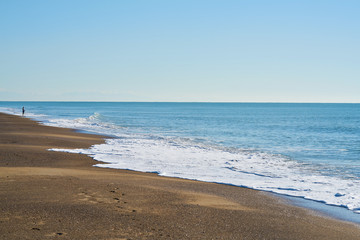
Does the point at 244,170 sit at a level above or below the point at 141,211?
below

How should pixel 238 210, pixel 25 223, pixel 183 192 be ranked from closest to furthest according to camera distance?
pixel 25 223 < pixel 238 210 < pixel 183 192

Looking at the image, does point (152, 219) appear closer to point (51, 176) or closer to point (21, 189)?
point (21, 189)

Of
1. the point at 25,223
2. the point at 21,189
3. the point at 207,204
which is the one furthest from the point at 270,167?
the point at 25,223

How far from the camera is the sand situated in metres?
6.64

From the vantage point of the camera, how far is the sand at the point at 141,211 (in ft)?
21.8

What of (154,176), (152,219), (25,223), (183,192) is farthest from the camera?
(154,176)

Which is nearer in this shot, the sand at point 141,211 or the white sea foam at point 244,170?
the sand at point 141,211

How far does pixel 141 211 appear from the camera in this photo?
7879 millimetres

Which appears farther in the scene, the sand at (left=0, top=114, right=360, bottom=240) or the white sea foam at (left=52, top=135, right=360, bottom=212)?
the white sea foam at (left=52, top=135, right=360, bottom=212)

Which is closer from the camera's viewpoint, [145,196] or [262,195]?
[145,196]

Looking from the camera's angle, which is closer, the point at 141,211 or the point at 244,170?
the point at 141,211

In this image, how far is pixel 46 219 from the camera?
6945mm

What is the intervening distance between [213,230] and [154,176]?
241 inches

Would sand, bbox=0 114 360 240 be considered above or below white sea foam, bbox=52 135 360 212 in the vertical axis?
above
